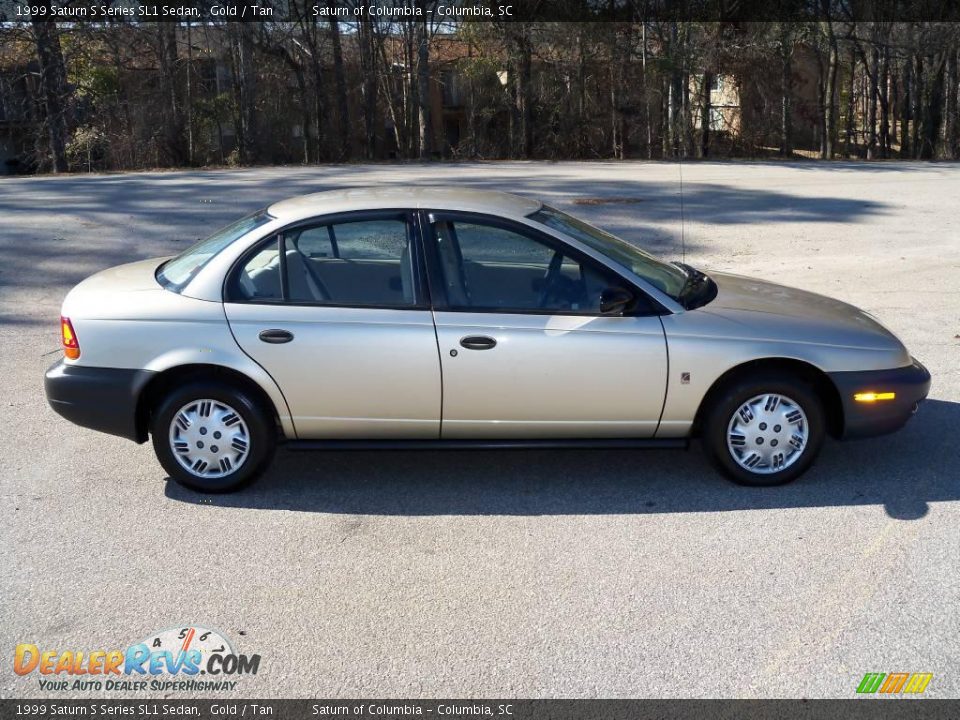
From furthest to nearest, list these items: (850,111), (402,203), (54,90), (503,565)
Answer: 1. (850,111)
2. (54,90)
3. (402,203)
4. (503,565)

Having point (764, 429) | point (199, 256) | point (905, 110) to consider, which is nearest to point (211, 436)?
point (199, 256)

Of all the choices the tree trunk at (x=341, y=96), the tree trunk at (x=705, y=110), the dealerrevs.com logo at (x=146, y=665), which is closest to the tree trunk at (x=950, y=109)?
the tree trunk at (x=705, y=110)

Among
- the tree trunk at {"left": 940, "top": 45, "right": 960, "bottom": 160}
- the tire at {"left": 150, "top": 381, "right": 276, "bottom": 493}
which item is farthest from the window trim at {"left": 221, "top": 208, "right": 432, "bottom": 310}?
the tree trunk at {"left": 940, "top": 45, "right": 960, "bottom": 160}

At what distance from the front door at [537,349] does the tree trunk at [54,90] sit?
3308 centimetres

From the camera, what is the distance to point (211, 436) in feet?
17.7

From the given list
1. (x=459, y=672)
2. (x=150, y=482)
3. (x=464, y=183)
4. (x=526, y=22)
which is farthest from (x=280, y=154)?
(x=459, y=672)

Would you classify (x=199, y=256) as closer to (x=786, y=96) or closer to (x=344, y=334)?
(x=344, y=334)

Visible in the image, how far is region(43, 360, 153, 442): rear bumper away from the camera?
17.6 feet

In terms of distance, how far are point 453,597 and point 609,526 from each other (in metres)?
1.08

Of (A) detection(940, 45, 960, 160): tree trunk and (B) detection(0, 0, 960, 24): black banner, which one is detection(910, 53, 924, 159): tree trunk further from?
(B) detection(0, 0, 960, 24): black banner

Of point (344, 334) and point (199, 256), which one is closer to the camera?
point (344, 334)

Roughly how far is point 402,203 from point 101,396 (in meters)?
1.95

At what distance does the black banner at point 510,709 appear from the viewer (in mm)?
3504

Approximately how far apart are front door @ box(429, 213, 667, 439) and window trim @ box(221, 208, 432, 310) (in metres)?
0.08
